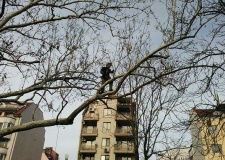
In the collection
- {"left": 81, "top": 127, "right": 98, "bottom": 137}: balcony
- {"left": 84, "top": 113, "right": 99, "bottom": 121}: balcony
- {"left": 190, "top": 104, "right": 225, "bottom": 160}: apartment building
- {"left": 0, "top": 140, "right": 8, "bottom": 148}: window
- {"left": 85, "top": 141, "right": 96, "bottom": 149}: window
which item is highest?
{"left": 84, "top": 113, "right": 99, "bottom": 121}: balcony

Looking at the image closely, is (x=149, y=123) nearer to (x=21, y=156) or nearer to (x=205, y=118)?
(x=205, y=118)

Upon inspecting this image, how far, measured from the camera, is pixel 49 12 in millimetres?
8500

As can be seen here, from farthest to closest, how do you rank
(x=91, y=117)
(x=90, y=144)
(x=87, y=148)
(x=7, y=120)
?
(x=91, y=117)
(x=90, y=144)
(x=87, y=148)
(x=7, y=120)

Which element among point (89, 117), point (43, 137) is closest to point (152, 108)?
point (89, 117)

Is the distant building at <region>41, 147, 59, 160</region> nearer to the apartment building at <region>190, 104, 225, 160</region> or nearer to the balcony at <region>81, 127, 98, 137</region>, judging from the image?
the balcony at <region>81, 127, 98, 137</region>

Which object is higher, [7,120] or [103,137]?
[7,120]

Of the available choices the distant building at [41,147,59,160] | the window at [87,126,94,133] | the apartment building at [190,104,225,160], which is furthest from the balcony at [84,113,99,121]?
the apartment building at [190,104,225,160]

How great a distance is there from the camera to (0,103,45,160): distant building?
90.2 ft

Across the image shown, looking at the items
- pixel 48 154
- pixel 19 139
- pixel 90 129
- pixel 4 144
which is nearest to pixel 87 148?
pixel 90 129

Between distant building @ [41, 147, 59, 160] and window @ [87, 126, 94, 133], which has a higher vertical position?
window @ [87, 126, 94, 133]

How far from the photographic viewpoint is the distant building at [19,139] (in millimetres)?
27487

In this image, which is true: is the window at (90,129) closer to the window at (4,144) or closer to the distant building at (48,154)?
the window at (4,144)

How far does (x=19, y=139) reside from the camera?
95.8 feet

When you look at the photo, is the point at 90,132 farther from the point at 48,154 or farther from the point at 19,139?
the point at 48,154
